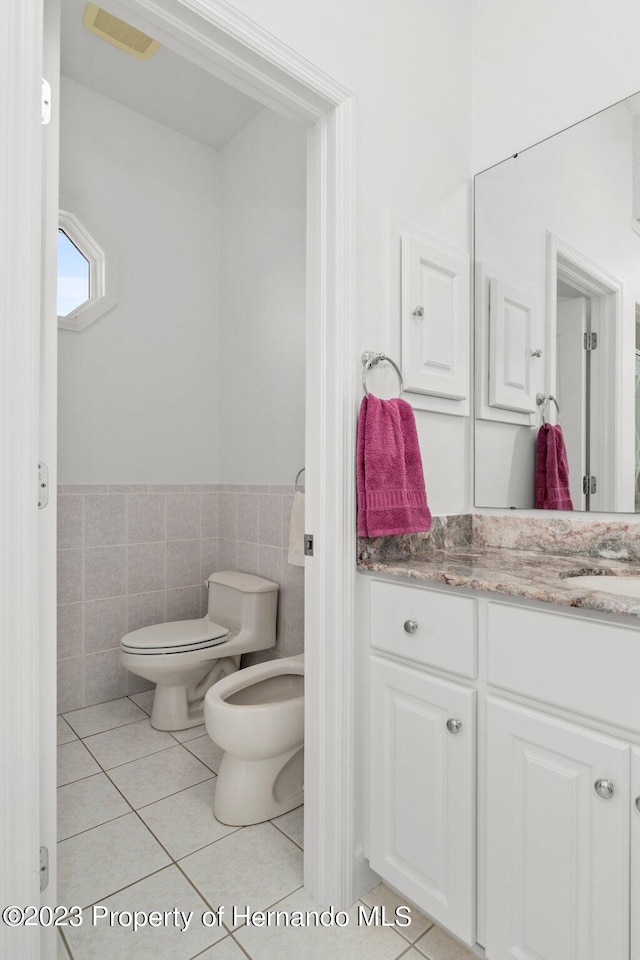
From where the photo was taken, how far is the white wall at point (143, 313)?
2426 mm

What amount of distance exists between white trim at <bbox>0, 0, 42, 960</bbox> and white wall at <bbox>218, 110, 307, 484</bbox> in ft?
4.87

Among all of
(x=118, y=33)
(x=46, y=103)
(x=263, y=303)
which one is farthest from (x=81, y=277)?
(x=46, y=103)

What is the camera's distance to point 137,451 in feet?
8.59

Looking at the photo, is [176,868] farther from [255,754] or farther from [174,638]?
[174,638]

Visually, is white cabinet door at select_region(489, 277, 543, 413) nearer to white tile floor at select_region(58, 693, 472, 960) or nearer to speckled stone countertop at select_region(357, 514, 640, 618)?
speckled stone countertop at select_region(357, 514, 640, 618)

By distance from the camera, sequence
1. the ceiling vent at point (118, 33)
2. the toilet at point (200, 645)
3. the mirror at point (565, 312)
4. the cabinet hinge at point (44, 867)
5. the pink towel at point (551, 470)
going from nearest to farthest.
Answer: the cabinet hinge at point (44, 867) → the mirror at point (565, 312) → the pink towel at point (551, 470) → the ceiling vent at point (118, 33) → the toilet at point (200, 645)

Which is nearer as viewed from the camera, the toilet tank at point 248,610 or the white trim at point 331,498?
the white trim at point 331,498

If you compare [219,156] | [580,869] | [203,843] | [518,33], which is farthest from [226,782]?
[219,156]

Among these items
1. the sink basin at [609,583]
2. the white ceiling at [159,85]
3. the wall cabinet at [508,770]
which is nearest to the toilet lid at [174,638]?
the wall cabinet at [508,770]

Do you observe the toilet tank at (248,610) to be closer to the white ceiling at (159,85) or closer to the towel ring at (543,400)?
the towel ring at (543,400)

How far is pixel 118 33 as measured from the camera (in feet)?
6.79

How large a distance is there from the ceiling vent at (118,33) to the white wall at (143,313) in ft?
1.36

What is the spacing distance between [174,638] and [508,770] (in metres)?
1.54

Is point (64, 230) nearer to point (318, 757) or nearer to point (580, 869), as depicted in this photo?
point (318, 757)
